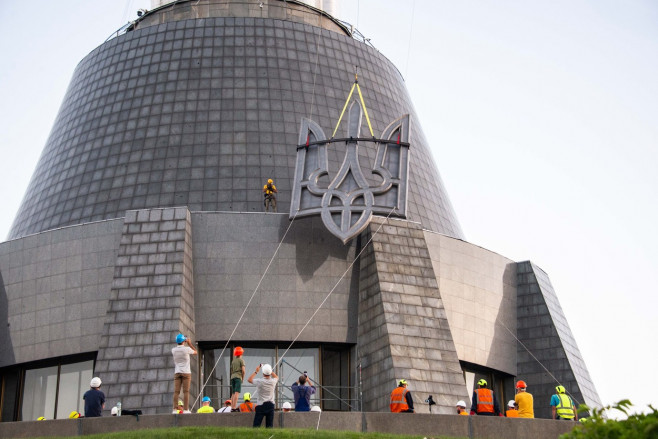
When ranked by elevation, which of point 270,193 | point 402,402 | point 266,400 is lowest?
point 266,400


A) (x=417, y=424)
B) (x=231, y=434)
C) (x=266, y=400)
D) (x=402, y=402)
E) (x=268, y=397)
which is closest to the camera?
(x=231, y=434)

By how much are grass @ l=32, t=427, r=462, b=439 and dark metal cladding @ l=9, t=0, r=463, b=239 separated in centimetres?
1501

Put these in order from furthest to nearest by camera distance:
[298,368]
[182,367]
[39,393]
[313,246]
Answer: [39,393], [313,246], [298,368], [182,367]

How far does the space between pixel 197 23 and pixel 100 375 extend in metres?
17.4

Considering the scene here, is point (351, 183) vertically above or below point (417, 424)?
above

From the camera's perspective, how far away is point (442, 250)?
28219mm

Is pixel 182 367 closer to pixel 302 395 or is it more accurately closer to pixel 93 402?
pixel 93 402

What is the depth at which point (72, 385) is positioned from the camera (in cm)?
2634

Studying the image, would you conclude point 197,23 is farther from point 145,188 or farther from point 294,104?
point 145,188

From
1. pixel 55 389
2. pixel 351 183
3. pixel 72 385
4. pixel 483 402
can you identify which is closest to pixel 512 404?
pixel 483 402

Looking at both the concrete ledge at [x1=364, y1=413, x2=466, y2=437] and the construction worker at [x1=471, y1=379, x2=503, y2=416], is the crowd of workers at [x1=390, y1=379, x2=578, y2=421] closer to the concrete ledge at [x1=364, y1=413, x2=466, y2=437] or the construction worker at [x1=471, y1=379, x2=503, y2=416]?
the construction worker at [x1=471, y1=379, x2=503, y2=416]

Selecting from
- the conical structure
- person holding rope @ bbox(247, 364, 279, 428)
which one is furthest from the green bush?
the conical structure

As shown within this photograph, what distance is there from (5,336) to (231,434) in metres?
14.0

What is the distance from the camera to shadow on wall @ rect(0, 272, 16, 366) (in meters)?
26.5
